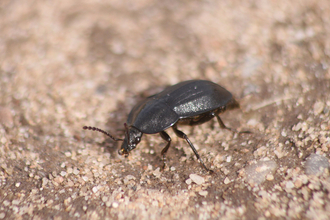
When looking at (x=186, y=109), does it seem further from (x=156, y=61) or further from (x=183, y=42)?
(x=183, y=42)

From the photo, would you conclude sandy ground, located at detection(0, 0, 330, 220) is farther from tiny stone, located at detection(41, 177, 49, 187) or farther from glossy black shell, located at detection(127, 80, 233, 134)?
glossy black shell, located at detection(127, 80, 233, 134)

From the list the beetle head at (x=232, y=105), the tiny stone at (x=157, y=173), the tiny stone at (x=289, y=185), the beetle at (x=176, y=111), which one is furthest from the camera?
the beetle head at (x=232, y=105)

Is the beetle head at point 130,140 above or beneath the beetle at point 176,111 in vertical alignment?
beneath

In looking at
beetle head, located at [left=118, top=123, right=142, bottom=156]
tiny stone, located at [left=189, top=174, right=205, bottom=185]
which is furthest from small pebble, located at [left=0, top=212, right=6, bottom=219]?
tiny stone, located at [left=189, top=174, right=205, bottom=185]

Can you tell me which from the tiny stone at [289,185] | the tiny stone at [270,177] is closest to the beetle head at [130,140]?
the tiny stone at [270,177]

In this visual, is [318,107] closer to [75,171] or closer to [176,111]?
[176,111]

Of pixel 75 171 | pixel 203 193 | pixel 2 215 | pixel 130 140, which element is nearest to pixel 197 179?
pixel 203 193

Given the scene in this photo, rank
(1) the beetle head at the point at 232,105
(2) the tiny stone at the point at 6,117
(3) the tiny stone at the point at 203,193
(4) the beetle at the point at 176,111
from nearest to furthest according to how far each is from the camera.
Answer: (3) the tiny stone at the point at 203,193 → (4) the beetle at the point at 176,111 → (1) the beetle head at the point at 232,105 → (2) the tiny stone at the point at 6,117

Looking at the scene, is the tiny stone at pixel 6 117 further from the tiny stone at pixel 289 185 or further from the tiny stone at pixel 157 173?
the tiny stone at pixel 289 185
